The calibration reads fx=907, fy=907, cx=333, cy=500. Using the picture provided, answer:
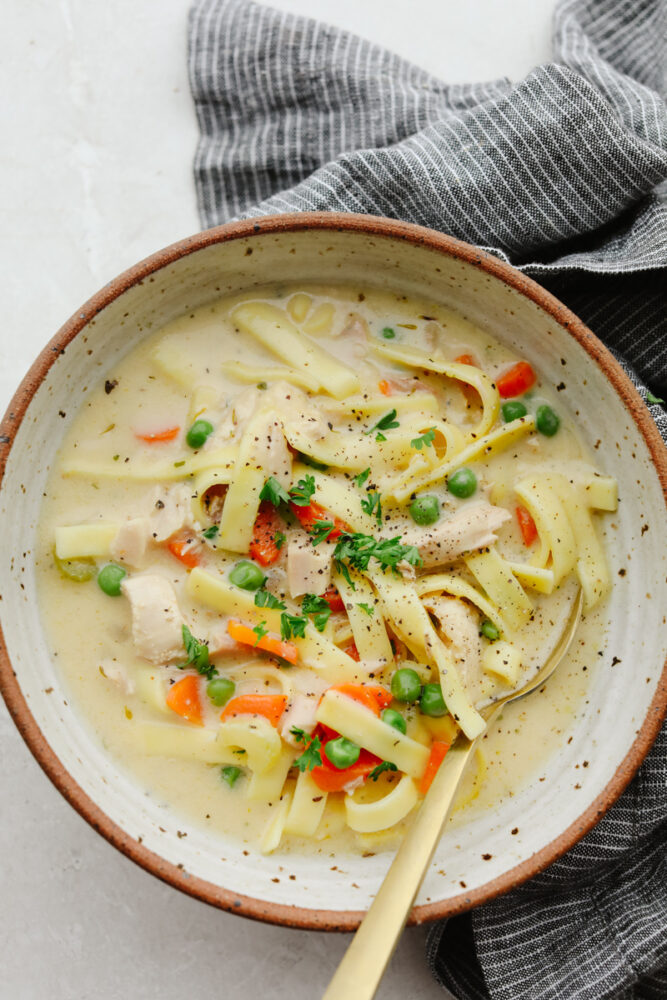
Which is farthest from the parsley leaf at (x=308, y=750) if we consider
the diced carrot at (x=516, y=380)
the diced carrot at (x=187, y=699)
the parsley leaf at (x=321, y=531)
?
the diced carrot at (x=516, y=380)

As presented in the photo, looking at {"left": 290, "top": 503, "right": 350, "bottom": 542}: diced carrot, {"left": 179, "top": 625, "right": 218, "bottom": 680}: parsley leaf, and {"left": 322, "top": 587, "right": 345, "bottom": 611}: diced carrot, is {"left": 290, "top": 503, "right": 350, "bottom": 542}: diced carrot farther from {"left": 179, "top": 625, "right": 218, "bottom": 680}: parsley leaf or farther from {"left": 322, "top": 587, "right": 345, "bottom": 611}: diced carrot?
{"left": 179, "top": 625, "right": 218, "bottom": 680}: parsley leaf

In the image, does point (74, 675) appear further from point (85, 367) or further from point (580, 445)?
point (580, 445)

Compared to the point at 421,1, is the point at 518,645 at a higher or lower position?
lower

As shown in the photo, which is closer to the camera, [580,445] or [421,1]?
[580,445]

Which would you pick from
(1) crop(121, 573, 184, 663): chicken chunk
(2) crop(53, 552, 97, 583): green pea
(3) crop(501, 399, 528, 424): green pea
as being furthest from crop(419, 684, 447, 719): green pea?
(2) crop(53, 552, 97, 583): green pea

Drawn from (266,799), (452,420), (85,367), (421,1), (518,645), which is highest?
(421,1)

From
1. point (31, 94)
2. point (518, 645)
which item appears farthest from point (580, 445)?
point (31, 94)

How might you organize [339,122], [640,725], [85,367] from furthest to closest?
[339,122], [85,367], [640,725]
